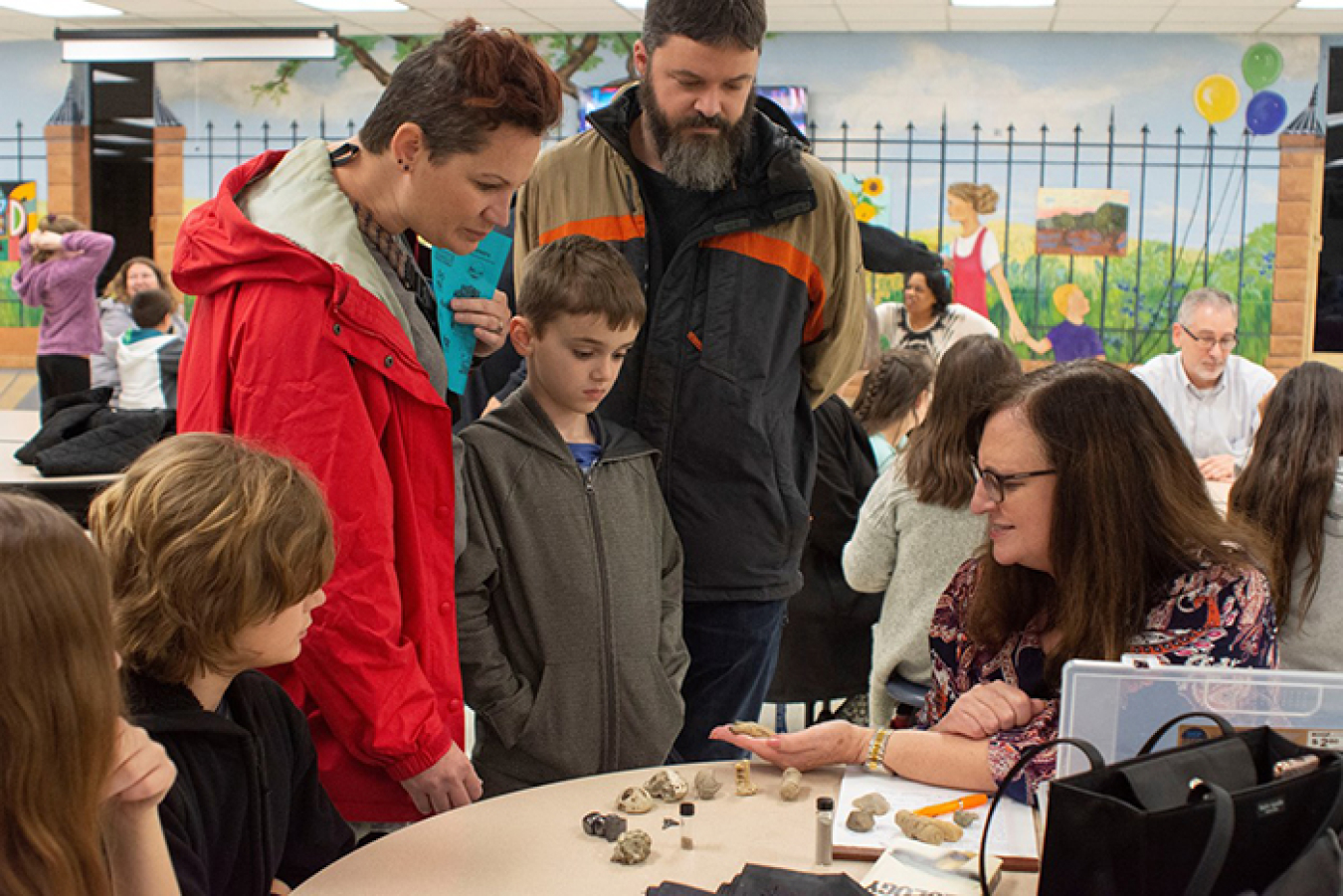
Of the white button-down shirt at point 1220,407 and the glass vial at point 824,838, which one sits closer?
the glass vial at point 824,838

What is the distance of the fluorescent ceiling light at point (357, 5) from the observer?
938cm

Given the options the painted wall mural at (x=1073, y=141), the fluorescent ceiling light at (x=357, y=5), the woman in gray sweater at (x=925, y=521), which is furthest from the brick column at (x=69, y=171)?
the woman in gray sweater at (x=925, y=521)

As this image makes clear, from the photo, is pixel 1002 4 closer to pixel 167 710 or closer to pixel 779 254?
pixel 779 254

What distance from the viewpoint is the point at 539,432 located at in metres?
2.23

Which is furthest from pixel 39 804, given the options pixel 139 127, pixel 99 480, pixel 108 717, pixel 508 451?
pixel 139 127

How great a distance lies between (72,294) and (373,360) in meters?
7.42

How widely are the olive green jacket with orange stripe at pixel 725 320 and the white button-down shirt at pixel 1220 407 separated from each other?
3.34 metres

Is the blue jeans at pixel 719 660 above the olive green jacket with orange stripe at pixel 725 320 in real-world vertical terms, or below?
below

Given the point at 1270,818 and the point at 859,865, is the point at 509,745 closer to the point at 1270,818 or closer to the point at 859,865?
the point at 859,865

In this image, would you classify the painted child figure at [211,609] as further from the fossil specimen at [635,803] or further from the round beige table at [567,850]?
the fossil specimen at [635,803]

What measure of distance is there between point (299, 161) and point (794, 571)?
1.24 metres

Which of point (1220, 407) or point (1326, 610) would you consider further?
point (1220, 407)

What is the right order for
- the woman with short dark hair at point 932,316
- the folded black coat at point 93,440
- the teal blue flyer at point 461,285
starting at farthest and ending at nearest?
the woman with short dark hair at point 932,316
the folded black coat at point 93,440
the teal blue flyer at point 461,285

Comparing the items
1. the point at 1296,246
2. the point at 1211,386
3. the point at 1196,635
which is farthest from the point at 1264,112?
the point at 1196,635
